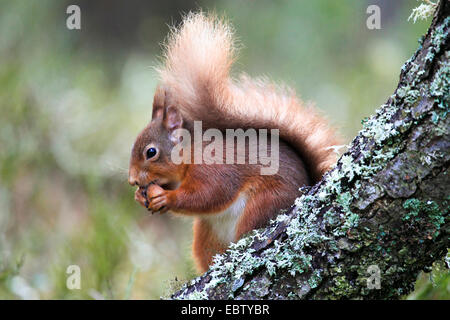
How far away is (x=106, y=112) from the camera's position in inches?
189

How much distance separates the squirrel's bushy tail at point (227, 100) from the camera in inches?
80.7

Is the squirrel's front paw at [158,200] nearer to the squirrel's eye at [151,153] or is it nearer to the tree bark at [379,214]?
the squirrel's eye at [151,153]

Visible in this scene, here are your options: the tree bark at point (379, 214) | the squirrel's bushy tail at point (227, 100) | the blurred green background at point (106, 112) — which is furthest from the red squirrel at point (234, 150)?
the tree bark at point (379, 214)

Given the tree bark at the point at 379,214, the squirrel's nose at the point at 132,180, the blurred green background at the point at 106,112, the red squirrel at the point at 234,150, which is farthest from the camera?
the blurred green background at the point at 106,112

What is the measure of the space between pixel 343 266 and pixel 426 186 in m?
0.29

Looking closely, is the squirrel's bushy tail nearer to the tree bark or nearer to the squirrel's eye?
the squirrel's eye

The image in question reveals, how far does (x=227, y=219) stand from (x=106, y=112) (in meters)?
2.92

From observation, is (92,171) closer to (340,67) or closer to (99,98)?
(99,98)

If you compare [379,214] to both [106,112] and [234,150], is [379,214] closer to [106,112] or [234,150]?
[234,150]

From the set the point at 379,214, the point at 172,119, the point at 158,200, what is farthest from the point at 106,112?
the point at 379,214

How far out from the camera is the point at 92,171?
3.85 m

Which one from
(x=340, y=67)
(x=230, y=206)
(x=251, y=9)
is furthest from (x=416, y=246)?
(x=251, y=9)

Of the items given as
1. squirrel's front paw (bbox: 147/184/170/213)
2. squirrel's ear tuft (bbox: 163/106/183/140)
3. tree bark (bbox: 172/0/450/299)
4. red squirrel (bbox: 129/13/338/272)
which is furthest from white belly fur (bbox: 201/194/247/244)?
tree bark (bbox: 172/0/450/299)

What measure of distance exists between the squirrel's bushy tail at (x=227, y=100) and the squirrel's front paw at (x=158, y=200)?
13.0 inches
